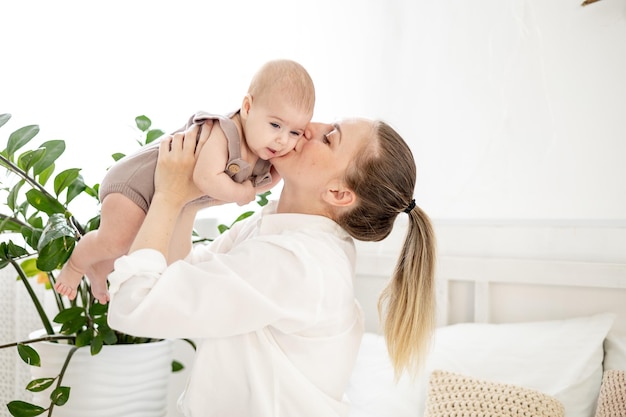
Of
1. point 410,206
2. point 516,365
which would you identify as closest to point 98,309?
point 410,206

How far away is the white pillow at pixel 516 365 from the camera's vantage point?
1.79 m

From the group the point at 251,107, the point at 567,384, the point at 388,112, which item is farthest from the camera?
the point at 388,112

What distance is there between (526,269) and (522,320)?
0.54 ft

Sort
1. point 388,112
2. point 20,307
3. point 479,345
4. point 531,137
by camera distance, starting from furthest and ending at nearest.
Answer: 1. point 20,307
2. point 388,112
3. point 531,137
4. point 479,345

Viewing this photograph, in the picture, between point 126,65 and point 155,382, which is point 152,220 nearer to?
point 155,382

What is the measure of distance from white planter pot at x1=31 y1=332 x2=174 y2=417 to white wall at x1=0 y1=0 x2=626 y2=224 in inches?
33.4

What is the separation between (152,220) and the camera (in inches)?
53.2

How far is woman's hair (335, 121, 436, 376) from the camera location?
1465 mm

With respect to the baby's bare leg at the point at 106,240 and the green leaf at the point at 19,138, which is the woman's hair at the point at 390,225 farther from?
the green leaf at the point at 19,138

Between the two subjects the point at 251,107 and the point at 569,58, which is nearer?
the point at 251,107

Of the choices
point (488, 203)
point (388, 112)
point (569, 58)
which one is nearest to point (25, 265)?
point (388, 112)

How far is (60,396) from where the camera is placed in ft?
5.55

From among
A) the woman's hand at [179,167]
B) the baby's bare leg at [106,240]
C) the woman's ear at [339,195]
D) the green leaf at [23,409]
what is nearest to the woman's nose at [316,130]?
the woman's ear at [339,195]

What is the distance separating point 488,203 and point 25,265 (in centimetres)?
144
